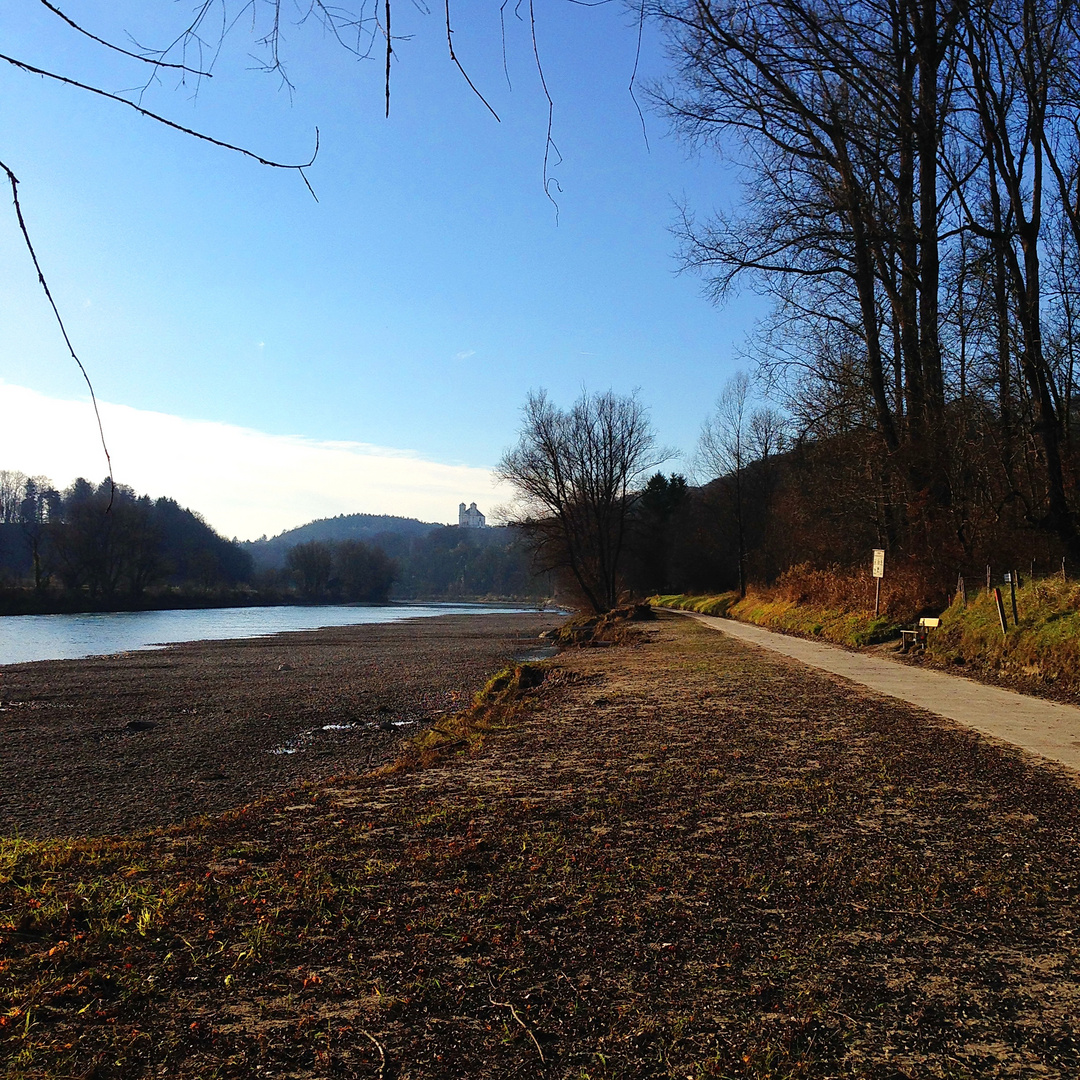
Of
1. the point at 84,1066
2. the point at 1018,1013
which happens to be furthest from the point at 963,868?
the point at 84,1066

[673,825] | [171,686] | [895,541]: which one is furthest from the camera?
[895,541]

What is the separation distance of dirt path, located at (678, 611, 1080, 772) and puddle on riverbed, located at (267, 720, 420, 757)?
650 cm

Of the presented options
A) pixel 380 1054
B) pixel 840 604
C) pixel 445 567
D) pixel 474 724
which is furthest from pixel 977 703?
pixel 445 567

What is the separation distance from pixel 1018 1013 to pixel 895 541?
63.6 ft

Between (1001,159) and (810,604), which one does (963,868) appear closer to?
(1001,159)

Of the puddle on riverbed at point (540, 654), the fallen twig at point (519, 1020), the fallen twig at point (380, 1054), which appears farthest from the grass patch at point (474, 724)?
the puddle on riverbed at point (540, 654)

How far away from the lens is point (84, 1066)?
2.52 meters

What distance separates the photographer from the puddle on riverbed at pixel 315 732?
1026cm

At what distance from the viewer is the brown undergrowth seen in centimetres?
262

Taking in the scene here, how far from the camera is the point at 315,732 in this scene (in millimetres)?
11609

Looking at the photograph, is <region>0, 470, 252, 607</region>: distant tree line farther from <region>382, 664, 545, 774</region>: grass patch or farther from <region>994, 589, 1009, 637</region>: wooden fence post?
<region>994, 589, 1009, 637</region>: wooden fence post

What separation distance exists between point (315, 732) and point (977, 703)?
8.33 m

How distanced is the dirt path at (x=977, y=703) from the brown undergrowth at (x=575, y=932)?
1092 millimetres

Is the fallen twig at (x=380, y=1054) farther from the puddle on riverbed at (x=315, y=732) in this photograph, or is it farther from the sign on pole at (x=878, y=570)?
the sign on pole at (x=878, y=570)
